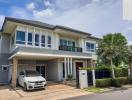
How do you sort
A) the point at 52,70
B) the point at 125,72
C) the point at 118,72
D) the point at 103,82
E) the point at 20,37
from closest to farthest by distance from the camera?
the point at 103,82
the point at 20,37
the point at 118,72
the point at 125,72
the point at 52,70

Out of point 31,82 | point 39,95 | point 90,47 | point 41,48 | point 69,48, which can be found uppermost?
point 90,47

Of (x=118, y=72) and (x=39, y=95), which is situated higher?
(x=118, y=72)

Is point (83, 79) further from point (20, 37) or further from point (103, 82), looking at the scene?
point (20, 37)

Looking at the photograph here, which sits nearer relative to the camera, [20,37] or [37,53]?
[37,53]

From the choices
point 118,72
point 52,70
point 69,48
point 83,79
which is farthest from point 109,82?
point 52,70

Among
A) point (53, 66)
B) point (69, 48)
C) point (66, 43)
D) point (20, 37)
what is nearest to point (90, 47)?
point (66, 43)

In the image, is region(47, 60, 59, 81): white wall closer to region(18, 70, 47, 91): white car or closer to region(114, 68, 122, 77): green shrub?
region(18, 70, 47, 91): white car

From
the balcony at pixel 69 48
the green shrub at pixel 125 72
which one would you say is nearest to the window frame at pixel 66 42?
the balcony at pixel 69 48

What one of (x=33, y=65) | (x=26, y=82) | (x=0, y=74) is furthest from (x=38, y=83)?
(x=0, y=74)

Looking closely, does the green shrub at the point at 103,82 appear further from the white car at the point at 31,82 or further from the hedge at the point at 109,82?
the white car at the point at 31,82

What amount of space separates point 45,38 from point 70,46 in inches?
165

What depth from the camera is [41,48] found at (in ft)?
61.3

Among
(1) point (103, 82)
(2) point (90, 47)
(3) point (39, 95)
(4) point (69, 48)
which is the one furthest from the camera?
(2) point (90, 47)

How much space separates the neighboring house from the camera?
747 inches
